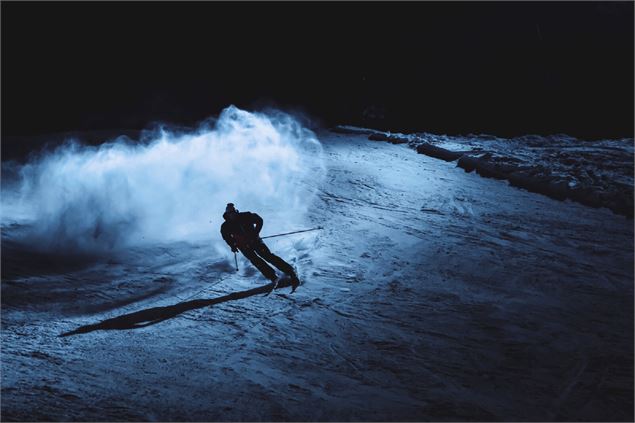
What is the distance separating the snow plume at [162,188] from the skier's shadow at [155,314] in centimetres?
287

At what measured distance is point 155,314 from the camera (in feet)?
23.4

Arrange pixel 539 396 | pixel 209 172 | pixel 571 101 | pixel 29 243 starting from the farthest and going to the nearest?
1. pixel 571 101
2. pixel 209 172
3. pixel 29 243
4. pixel 539 396

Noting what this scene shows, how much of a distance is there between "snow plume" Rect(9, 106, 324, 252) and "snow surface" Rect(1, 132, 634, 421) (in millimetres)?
777

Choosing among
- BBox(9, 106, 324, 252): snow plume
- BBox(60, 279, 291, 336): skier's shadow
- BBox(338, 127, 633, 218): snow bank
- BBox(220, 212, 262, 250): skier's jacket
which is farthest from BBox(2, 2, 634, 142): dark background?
BBox(60, 279, 291, 336): skier's shadow

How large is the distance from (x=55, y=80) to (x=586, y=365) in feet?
73.2

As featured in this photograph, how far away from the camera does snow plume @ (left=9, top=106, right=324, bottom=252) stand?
10.5 metres

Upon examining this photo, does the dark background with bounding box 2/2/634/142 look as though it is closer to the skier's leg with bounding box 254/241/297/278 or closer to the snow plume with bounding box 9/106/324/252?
the snow plume with bounding box 9/106/324/252

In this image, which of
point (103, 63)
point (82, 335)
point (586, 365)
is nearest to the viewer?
point (586, 365)

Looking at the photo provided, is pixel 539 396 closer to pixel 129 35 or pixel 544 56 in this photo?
pixel 544 56

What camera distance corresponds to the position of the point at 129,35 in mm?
21422

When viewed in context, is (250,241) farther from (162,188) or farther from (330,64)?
(330,64)

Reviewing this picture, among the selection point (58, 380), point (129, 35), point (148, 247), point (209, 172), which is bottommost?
point (58, 380)

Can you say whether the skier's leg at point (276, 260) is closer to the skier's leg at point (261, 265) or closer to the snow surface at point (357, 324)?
the skier's leg at point (261, 265)

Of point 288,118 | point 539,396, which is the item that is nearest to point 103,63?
point 288,118
